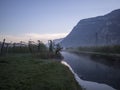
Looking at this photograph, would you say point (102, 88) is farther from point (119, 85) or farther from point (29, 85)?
point (29, 85)

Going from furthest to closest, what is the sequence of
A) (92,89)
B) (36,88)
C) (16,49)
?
(16,49), (92,89), (36,88)

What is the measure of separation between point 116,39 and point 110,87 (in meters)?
188

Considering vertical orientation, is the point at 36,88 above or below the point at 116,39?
below

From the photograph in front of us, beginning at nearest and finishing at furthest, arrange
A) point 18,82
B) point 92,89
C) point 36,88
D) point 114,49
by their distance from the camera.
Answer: point 36,88 < point 18,82 < point 92,89 < point 114,49

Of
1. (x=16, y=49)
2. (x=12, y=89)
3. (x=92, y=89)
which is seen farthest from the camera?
(x=16, y=49)

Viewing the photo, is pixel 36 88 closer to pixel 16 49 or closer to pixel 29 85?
pixel 29 85

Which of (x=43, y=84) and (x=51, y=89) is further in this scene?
(x=43, y=84)

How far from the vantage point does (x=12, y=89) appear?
11867 mm

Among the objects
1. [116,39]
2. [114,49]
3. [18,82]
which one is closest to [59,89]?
[18,82]

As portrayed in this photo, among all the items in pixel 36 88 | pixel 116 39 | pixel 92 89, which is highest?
pixel 116 39

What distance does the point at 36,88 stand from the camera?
41.5ft

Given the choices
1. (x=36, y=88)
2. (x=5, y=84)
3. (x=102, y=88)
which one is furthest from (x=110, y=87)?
(x=5, y=84)

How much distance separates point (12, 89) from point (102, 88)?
9.06 metres

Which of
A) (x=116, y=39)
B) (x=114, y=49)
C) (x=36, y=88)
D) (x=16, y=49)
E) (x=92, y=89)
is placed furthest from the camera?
(x=116, y=39)
